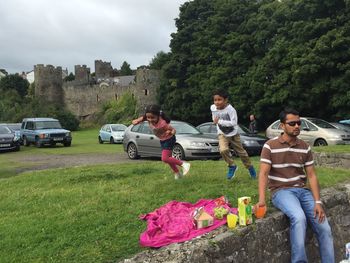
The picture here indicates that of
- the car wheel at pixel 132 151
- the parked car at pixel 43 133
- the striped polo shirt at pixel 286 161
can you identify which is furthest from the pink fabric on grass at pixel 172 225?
the parked car at pixel 43 133

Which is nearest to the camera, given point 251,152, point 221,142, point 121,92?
point 221,142

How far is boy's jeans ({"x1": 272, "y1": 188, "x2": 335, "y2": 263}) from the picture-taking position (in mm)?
5523

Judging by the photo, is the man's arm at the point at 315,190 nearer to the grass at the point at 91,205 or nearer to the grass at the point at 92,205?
the grass at the point at 91,205

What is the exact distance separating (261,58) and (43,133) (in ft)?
65.4

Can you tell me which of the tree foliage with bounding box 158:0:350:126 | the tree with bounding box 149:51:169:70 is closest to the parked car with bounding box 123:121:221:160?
the tree foliage with bounding box 158:0:350:126

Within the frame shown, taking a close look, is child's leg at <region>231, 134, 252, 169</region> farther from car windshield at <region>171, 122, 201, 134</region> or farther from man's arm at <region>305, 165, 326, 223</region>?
car windshield at <region>171, 122, 201, 134</region>

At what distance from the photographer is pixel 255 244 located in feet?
17.8

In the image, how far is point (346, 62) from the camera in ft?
96.0

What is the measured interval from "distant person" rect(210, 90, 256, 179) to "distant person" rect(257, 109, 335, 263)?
2347 mm

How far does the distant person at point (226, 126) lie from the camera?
27.2 feet

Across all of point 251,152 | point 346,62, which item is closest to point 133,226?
point 251,152

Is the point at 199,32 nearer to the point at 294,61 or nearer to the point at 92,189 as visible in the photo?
the point at 294,61

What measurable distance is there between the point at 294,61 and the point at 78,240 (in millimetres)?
28577

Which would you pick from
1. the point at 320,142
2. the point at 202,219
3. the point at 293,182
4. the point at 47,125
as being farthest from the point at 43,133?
the point at 202,219
